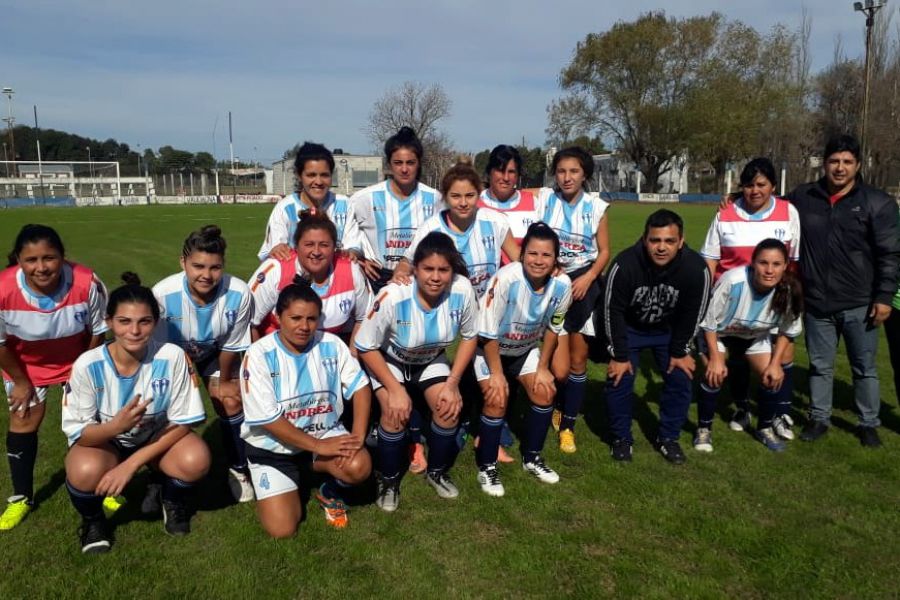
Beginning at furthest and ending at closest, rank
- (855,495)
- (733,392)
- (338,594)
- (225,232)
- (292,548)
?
Answer: 1. (225,232)
2. (733,392)
3. (855,495)
4. (292,548)
5. (338,594)

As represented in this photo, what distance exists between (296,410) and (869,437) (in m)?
4.05

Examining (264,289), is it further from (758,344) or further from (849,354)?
(849,354)

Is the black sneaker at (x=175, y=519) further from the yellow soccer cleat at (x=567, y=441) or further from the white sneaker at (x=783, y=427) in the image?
the white sneaker at (x=783, y=427)

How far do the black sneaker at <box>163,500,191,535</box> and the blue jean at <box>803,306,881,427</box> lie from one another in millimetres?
4401

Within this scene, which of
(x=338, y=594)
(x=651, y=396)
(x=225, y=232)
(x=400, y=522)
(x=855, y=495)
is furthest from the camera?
(x=225, y=232)

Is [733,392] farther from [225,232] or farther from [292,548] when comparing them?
[225,232]

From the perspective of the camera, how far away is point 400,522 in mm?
3660

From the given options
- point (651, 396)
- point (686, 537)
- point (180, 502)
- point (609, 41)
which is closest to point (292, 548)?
point (180, 502)

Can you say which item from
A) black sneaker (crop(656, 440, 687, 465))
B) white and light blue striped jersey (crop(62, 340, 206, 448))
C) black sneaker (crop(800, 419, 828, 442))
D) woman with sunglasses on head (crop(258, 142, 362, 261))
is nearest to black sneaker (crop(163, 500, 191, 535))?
white and light blue striped jersey (crop(62, 340, 206, 448))

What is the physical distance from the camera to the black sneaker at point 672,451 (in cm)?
444

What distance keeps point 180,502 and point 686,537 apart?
110 inches

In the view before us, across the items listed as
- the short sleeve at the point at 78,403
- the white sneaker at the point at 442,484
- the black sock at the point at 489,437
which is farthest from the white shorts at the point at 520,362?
the short sleeve at the point at 78,403

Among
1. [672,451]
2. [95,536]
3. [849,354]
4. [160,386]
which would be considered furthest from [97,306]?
[849,354]

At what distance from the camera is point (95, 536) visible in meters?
3.33
